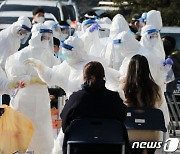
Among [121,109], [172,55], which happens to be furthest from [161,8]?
[121,109]

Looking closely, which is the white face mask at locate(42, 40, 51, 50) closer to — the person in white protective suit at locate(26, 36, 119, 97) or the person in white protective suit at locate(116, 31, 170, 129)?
the person in white protective suit at locate(116, 31, 170, 129)

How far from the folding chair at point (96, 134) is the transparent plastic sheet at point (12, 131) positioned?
1.97 metres

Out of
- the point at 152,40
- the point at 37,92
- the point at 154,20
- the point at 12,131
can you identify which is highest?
the point at 154,20

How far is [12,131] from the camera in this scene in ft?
33.7

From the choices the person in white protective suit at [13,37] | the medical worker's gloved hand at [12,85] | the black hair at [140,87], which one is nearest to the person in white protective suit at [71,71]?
the medical worker's gloved hand at [12,85]

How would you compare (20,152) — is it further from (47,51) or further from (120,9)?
(120,9)

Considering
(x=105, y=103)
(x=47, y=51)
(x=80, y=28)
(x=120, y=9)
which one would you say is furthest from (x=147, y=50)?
(x=120, y=9)

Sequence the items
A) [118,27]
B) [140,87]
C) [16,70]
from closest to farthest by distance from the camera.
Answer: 1. [140,87]
2. [16,70]
3. [118,27]

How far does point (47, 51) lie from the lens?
12.3 meters

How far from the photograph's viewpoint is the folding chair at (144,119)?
9.16 m

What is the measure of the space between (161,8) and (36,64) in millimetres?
19215

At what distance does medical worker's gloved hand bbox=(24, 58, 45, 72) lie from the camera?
11.0 metres

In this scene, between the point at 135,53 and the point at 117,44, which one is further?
the point at 117,44

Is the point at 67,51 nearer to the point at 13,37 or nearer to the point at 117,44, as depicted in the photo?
the point at 117,44
